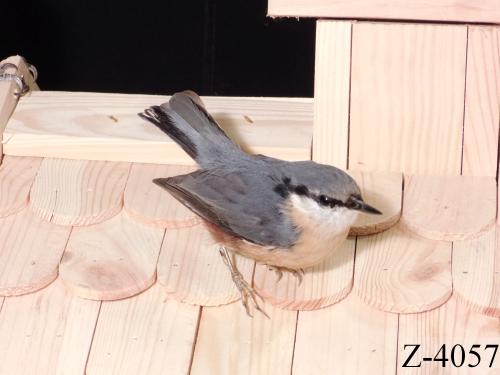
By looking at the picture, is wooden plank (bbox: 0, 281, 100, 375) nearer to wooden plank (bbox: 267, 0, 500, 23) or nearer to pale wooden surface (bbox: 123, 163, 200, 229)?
pale wooden surface (bbox: 123, 163, 200, 229)

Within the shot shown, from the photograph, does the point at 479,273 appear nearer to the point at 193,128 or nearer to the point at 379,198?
the point at 379,198

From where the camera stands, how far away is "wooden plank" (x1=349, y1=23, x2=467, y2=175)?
9.59ft

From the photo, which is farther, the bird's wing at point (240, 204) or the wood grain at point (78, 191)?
the wood grain at point (78, 191)

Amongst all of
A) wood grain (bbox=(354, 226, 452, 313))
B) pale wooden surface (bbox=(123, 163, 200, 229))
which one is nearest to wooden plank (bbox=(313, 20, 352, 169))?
wood grain (bbox=(354, 226, 452, 313))

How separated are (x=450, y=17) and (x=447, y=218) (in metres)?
0.46

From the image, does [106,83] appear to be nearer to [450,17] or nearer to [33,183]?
[33,183]

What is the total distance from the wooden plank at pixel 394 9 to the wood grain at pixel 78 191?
594 millimetres

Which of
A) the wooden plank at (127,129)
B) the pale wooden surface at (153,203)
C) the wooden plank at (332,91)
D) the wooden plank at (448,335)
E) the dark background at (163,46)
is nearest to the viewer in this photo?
the wooden plank at (448,335)

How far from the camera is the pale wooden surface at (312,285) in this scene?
287 cm

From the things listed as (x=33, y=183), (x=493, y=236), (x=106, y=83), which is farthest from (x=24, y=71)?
(x=106, y=83)

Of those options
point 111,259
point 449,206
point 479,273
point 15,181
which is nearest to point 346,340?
point 479,273

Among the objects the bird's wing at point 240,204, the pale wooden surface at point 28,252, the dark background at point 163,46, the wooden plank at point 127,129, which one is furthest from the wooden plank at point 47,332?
the dark background at point 163,46

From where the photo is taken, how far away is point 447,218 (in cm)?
299

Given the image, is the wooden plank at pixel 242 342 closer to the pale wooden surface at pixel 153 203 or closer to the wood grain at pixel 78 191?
the pale wooden surface at pixel 153 203
